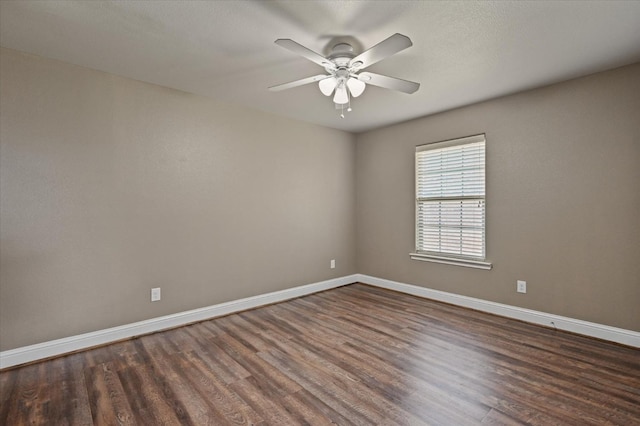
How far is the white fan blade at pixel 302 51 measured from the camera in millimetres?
1789

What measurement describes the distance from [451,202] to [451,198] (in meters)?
0.05

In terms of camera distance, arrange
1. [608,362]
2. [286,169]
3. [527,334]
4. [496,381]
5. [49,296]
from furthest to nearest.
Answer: [286,169] < [527,334] < [49,296] < [608,362] < [496,381]

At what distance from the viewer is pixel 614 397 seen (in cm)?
195

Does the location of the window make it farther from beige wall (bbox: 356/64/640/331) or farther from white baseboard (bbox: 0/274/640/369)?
white baseboard (bbox: 0/274/640/369)

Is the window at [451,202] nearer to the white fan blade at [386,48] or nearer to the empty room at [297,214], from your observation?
the empty room at [297,214]

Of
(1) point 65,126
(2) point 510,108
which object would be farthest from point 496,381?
(1) point 65,126

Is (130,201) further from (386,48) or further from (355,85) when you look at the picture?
(386,48)

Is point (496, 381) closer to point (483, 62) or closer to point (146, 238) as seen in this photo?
point (483, 62)

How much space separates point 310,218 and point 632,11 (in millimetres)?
3551

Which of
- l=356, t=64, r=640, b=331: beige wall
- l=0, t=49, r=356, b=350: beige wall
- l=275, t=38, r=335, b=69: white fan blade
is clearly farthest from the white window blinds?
l=275, t=38, r=335, b=69: white fan blade

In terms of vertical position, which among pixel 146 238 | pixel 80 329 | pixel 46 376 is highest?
pixel 146 238

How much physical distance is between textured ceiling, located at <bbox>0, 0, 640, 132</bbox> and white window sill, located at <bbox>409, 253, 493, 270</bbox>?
195cm

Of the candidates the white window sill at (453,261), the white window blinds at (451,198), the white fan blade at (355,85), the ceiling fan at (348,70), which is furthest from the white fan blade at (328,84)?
the white window sill at (453,261)

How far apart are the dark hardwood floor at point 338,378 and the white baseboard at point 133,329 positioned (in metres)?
0.09
